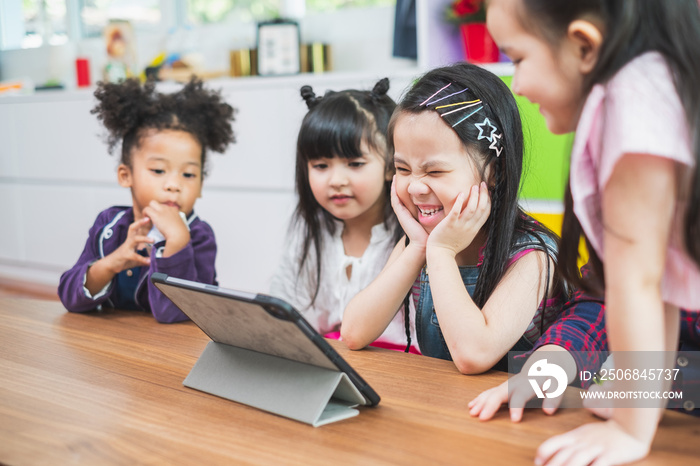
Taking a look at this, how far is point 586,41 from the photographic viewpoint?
62 cm

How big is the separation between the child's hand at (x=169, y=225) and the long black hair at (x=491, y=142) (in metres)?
0.55

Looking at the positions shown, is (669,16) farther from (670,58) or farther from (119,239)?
(119,239)

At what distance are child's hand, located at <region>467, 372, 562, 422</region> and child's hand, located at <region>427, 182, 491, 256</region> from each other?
12.0 inches

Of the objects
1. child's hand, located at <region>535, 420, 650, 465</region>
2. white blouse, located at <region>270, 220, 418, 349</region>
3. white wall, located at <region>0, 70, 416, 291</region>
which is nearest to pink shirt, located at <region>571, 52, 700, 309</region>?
child's hand, located at <region>535, 420, 650, 465</region>

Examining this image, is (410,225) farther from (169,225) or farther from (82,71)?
(82,71)

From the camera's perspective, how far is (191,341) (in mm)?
1082

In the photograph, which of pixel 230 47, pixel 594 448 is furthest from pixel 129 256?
pixel 230 47

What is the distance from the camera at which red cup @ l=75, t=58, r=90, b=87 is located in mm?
4031

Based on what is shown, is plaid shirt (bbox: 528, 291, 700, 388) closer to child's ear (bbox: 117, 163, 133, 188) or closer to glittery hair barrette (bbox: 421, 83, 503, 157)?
glittery hair barrette (bbox: 421, 83, 503, 157)

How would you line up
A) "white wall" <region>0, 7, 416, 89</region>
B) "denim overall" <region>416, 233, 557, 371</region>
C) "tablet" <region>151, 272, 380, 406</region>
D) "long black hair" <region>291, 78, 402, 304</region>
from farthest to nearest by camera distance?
"white wall" <region>0, 7, 416, 89</region> < "long black hair" <region>291, 78, 402, 304</region> < "denim overall" <region>416, 233, 557, 371</region> < "tablet" <region>151, 272, 380, 406</region>

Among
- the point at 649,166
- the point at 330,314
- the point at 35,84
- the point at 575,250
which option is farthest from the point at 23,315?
the point at 35,84

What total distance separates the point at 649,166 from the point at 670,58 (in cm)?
10

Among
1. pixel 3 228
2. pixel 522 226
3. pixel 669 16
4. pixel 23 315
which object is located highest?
pixel 669 16

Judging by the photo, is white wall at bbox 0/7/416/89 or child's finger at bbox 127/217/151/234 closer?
child's finger at bbox 127/217/151/234
